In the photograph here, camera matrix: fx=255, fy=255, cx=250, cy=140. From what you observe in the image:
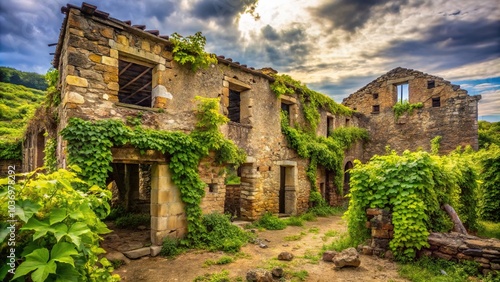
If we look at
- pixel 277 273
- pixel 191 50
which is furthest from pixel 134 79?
pixel 277 273

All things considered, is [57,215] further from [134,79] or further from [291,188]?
[291,188]

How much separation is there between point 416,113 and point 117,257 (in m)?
17.7

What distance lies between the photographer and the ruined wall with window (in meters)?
14.7

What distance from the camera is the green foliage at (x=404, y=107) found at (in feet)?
52.9

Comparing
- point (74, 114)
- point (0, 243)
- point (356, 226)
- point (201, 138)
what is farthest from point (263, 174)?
→ point (0, 243)

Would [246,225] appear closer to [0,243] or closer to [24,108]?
[0,243]

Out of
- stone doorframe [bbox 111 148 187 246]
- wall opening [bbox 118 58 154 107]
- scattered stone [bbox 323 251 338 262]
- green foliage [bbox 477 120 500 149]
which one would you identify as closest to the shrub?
stone doorframe [bbox 111 148 187 246]

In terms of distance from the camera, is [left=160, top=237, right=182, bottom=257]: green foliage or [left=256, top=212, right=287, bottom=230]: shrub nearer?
→ [left=160, top=237, right=182, bottom=257]: green foliage

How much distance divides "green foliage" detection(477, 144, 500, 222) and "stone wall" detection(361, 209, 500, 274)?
612cm

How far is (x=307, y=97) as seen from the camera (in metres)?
12.4

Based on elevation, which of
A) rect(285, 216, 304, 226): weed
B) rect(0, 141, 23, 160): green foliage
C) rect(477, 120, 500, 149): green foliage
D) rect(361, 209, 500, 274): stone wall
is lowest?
rect(285, 216, 304, 226): weed

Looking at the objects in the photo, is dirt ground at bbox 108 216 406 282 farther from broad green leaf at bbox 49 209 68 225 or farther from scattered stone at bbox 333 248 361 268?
broad green leaf at bbox 49 209 68 225

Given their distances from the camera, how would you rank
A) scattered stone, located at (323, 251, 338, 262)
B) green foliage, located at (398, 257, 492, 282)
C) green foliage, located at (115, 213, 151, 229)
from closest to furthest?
green foliage, located at (398, 257, 492, 282) < scattered stone, located at (323, 251, 338, 262) < green foliage, located at (115, 213, 151, 229)

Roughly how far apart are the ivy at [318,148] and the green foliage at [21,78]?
134 ft
